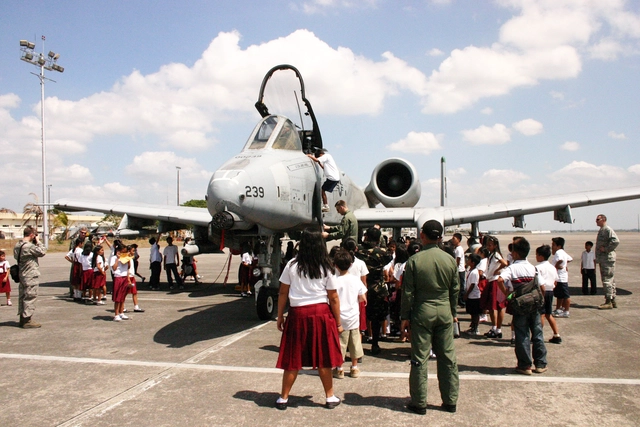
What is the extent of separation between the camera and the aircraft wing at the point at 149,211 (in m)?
12.7

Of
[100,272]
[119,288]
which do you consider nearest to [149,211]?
[100,272]

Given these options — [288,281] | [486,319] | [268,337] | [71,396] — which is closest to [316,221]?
[268,337]

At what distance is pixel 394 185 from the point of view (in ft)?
54.5

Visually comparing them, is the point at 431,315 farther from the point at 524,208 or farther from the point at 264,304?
the point at 524,208

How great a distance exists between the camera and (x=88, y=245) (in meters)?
11.3

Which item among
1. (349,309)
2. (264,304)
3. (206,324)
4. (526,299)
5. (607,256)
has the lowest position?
(206,324)

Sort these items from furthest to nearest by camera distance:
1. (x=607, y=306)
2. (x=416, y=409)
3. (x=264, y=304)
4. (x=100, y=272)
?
(x=100, y=272)
(x=607, y=306)
(x=264, y=304)
(x=416, y=409)

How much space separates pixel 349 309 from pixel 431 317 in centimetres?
126

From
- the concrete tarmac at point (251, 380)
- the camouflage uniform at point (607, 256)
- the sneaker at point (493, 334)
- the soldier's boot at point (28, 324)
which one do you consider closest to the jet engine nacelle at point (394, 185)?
the camouflage uniform at point (607, 256)

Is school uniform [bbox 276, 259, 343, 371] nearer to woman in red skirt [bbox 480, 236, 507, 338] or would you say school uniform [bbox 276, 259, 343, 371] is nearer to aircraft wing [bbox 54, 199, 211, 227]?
woman in red skirt [bbox 480, 236, 507, 338]

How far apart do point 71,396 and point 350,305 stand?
121 inches

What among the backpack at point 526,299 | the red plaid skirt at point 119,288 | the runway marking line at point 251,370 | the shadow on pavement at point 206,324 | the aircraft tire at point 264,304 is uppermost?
the backpack at point 526,299

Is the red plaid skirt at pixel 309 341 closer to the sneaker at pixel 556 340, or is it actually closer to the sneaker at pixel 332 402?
the sneaker at pixel 332 402

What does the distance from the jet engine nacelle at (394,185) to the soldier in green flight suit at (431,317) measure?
38.0ft
